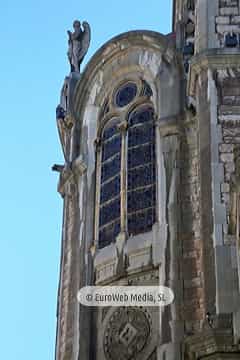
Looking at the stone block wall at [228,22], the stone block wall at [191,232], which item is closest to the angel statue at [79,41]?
the stone block wall at [191,232]

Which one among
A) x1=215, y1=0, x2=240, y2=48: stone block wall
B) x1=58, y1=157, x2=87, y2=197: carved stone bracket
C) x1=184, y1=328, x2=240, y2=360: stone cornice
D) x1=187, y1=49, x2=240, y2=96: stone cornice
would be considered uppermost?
x1=215, y1=0, x2=240, y2=48: stone block wall

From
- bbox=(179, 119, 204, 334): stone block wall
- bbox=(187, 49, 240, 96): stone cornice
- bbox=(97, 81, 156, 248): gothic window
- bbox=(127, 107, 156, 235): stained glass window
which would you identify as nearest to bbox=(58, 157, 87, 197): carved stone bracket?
bbox=(97, 81, 156, 248): gothic window

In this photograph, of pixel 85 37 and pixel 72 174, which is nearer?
pixel 72 174

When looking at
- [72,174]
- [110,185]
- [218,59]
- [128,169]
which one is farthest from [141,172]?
[218,59]

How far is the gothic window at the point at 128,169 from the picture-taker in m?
18.9

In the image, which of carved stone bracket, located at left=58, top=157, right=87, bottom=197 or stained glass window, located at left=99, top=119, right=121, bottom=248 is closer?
stained glass window, located at left=99, top=119, right=121, bottom=248

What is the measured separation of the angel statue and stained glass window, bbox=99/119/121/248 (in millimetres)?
3586

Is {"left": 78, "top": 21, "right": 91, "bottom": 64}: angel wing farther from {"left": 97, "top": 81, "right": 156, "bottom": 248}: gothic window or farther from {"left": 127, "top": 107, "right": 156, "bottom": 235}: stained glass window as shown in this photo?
{"left": 127, "top": 107, "right": 156, "bottom": 235}: stained glass window

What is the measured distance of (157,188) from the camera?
18.7 meters

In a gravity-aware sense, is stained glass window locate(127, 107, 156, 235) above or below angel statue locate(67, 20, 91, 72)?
below

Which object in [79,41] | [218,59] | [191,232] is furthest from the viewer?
[79,41]

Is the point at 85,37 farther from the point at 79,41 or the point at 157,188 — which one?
the point at 157,188

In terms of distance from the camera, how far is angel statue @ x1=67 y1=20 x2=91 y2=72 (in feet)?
77.0

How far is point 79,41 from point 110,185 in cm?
575
